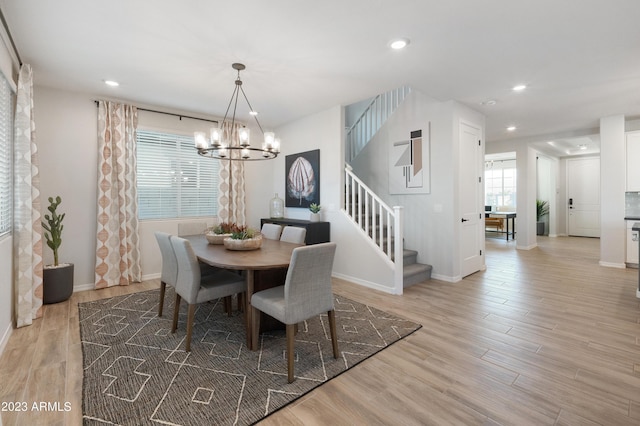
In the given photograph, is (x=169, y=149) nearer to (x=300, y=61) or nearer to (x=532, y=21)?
(x=300, y=61)

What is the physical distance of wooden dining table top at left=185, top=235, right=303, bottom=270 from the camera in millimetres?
2322

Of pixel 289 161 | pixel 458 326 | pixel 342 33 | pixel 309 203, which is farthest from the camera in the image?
pixel 289 161

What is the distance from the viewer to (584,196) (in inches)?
357

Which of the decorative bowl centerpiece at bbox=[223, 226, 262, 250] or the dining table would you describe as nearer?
the dining table

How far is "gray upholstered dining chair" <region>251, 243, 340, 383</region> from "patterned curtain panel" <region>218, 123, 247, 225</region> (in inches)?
130

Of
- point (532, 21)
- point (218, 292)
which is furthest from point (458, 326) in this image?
point (532, 21)

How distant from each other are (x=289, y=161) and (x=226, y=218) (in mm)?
1565

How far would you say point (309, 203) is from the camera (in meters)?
5.34

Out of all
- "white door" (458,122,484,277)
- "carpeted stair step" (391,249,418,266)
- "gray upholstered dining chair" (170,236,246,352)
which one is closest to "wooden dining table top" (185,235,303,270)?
"gray upholstered dining chair" (170,236,246,352)

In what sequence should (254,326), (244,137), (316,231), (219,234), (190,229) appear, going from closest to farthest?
(254,326), (244,137), (219,234), (190,229), (316,231)

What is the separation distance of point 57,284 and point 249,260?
2.82 m

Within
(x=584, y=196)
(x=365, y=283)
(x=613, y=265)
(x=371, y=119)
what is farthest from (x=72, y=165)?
(x=584, y=196)

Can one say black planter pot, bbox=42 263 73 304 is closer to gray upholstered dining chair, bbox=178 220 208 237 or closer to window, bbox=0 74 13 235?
window, bbox=0 74 13 235

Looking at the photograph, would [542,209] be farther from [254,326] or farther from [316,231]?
[254,326]
